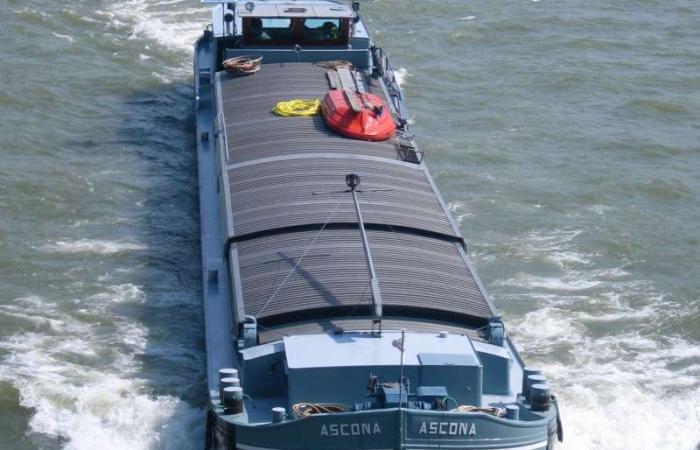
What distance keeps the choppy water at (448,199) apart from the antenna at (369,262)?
493cm

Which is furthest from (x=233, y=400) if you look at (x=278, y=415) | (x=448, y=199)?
(x=448, y=199)

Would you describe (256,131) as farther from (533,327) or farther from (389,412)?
(389,412)

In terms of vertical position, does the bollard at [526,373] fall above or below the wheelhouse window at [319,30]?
below

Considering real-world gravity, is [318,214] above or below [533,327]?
above

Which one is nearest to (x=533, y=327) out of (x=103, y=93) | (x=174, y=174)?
(x=174, y=174)

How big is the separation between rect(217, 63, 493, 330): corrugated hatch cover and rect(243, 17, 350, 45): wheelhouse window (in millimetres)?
5805

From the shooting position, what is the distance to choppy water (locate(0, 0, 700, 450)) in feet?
95.1

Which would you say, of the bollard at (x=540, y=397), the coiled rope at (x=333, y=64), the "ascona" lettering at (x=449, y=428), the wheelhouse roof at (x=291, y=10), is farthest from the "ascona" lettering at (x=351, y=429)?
the wheelhouse roof at (x=291, y=10)

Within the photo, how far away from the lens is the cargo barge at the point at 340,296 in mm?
21656

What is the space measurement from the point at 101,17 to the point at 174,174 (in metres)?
16.5

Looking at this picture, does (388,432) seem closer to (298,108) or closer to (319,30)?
(298,108)

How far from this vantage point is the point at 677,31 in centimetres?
5466

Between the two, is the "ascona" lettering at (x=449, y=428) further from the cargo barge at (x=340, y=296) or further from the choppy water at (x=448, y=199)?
the choppy water at (x=448, y=199)

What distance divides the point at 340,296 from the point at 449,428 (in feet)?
13.5
